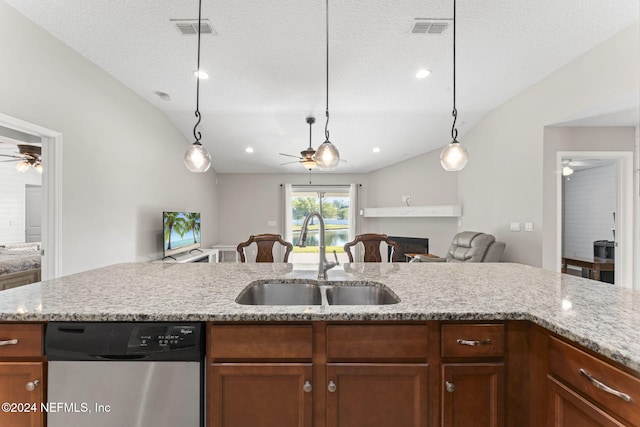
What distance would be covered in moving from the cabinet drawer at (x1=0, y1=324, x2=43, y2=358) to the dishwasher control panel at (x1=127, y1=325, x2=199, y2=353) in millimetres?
356

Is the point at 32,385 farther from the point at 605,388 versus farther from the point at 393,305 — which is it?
the point at 605,388

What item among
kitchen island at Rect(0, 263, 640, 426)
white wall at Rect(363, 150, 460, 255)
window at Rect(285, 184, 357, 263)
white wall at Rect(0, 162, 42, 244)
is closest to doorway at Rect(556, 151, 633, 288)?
white wall at Rect(363, 150, 460, 255)

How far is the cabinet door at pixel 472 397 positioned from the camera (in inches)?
43.3

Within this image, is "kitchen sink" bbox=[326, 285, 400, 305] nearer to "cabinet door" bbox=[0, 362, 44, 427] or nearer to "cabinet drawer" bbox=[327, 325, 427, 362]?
"cabinet drawer" bbox=[327, 325, 427, 362]

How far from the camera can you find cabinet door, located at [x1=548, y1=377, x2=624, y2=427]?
84 cm

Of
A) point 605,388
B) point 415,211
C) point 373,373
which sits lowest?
point 373,373

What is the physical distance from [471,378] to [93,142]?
3845mm

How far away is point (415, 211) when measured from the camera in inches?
231

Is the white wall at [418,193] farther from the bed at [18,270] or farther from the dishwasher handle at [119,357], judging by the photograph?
the bed at [18,270]

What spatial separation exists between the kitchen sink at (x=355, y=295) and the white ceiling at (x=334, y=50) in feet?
6.88

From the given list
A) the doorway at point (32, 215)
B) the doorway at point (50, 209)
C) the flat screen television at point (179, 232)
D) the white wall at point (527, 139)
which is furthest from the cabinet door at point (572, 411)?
the doorway at point (32, 215)

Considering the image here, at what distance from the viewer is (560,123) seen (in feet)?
10.6

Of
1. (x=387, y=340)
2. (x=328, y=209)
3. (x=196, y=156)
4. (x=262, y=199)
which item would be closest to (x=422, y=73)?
(x=196, y=156)

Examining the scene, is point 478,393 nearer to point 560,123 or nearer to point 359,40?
point 359,40
